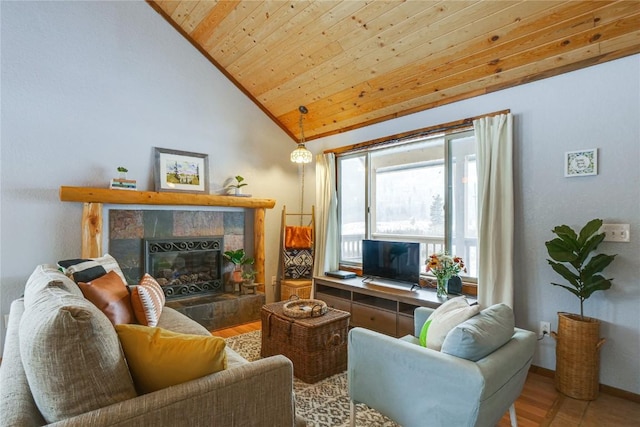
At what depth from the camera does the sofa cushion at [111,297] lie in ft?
6.19

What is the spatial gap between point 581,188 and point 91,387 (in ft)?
10.3

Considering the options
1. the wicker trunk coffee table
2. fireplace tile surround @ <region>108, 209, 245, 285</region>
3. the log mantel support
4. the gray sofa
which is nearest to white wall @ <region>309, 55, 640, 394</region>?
the wicker trunk coffee table

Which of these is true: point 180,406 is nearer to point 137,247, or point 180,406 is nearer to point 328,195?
point 137,247

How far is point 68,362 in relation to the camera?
2.99 feet

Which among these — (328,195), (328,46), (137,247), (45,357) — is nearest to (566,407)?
(45,357)

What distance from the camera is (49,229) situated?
120 inches

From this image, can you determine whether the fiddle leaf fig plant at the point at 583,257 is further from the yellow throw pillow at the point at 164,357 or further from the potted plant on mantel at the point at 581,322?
the yellow throw pillow at the point at 164,357

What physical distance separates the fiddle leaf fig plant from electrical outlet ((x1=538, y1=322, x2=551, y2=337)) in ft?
1.03

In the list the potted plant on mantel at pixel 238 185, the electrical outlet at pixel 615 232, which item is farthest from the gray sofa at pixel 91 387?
the potted plant on mantel at pixel 238 185

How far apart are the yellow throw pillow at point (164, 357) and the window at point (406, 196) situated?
2.82 metres

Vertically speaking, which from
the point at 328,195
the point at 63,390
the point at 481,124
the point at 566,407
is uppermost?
the point at 481,124

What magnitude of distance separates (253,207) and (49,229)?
2.06m

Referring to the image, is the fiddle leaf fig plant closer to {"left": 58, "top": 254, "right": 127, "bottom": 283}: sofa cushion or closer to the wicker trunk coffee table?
the wicker trunk coffee table

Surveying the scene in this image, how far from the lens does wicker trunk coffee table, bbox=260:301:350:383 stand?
8.11 feet
